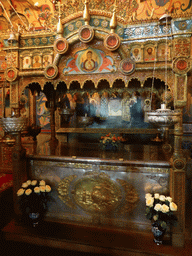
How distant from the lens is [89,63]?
355 cm

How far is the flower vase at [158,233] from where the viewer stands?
274cm

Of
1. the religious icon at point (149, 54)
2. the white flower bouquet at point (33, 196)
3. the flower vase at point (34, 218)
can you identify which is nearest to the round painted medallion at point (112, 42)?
the religious icon at point (149, 54)

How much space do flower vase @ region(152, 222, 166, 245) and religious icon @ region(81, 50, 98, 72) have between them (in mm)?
2808

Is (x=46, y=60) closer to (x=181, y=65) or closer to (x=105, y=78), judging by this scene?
(x=105, y=78)

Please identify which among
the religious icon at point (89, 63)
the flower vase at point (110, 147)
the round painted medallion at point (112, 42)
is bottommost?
the flower vase at point (110, 147)

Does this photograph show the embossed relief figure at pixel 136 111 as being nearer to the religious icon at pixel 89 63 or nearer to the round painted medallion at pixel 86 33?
the religious icon at pixel 89 63

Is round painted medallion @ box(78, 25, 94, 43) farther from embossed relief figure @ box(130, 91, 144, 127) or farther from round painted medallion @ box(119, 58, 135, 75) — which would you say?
embossed relief figure @ box(130, 91, 144, 127)

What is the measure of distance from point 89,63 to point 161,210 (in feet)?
9.05

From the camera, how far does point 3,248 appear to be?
2.98m

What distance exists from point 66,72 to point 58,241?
292 centimetres

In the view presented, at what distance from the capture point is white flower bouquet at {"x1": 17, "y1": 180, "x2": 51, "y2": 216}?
10.7 feet

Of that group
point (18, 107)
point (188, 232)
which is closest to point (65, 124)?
point (18, 107)

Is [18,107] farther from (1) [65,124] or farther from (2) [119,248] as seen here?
(2) [119,248]

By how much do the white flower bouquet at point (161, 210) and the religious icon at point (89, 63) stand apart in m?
2.40
